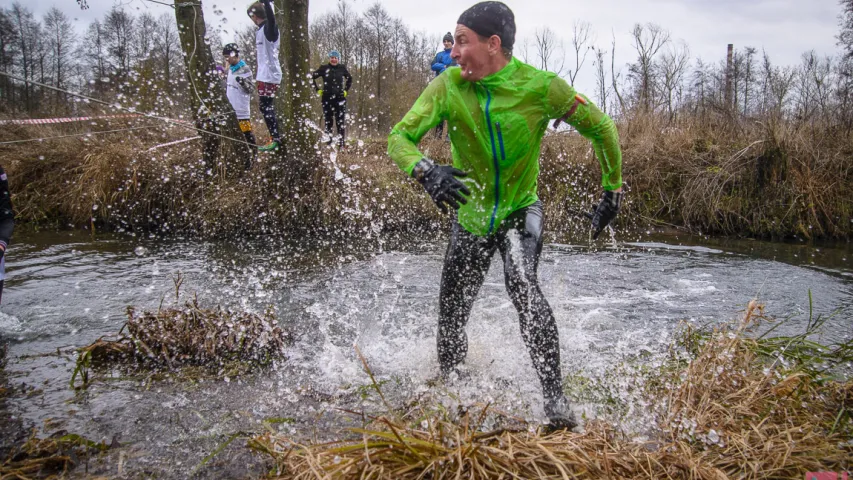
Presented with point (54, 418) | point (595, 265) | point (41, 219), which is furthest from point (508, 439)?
point (41, 219)

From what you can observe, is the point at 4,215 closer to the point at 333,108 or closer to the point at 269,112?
the point at 269,112

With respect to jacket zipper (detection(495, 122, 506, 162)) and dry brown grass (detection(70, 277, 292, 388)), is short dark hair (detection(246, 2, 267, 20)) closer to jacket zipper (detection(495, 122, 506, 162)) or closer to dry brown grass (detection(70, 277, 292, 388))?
dry brown grass (detection(70, 277, 292, 388))

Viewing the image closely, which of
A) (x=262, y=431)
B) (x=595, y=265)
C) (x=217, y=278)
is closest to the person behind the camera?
(x=262, y=431)

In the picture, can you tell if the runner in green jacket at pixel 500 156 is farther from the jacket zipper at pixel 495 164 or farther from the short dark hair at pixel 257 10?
the short dark hair at pixel 257 10

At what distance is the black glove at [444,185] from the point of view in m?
2.55

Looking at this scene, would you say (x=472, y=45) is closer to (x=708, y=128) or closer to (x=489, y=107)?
(x=489, y=107)

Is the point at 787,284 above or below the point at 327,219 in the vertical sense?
below

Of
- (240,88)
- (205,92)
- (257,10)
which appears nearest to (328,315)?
(257,10)

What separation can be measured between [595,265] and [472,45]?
4.65m

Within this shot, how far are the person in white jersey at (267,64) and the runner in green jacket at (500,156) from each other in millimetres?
5798

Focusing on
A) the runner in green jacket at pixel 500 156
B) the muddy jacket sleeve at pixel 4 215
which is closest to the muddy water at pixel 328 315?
the runner in green jacket at pixel 500 156

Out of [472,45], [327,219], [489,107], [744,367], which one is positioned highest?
[472,45]

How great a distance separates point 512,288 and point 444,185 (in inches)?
28.6

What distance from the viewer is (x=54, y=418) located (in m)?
2.73
